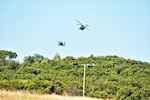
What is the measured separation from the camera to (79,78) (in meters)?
27.9

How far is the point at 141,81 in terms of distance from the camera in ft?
85.8

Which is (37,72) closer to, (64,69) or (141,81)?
(64,69)

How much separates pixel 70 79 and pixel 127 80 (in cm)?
436

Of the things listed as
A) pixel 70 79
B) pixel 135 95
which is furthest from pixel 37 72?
pixel 135 95

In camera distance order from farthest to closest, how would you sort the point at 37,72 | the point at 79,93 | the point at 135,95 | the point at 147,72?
the point at 147,72, the point at 37,72, the point at 79,93, the point at 135,95

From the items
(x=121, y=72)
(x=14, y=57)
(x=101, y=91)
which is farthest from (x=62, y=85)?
(x=14, y=57)

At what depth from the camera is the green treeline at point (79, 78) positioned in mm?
21422

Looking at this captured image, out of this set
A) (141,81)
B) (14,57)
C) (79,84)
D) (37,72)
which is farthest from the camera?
(14,57)

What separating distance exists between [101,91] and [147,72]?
8.43 metres

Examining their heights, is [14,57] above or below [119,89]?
above

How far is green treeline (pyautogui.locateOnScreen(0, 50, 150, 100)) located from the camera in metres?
21.4

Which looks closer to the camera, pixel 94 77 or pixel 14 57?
pixel 94 77

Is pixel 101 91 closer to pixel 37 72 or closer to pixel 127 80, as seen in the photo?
pixel 127 80

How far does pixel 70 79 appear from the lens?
86.6 feet
